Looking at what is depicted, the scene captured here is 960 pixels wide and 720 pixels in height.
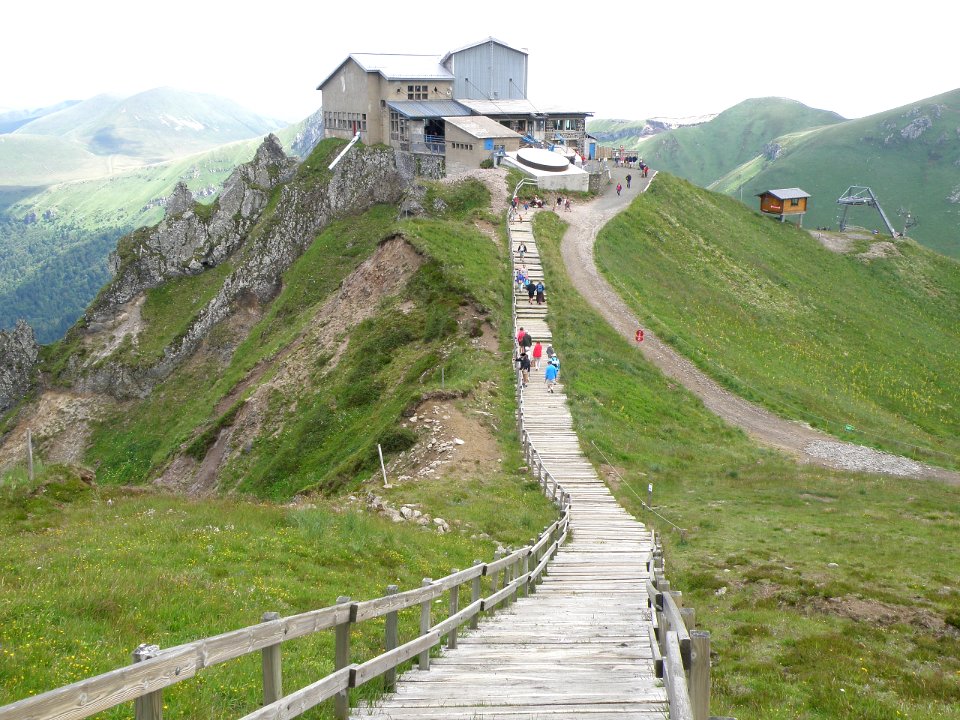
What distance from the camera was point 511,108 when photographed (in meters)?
87.8

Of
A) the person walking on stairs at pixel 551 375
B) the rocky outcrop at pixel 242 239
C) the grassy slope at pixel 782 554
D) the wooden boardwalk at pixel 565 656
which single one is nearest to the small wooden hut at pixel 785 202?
the rocky outcrop at pixel 242 239

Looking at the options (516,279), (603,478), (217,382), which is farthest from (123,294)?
(603,478)

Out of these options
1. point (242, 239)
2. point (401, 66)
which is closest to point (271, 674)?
point (242, 239)

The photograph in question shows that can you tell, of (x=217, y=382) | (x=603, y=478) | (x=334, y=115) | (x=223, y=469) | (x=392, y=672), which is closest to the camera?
(x=392, y=672)

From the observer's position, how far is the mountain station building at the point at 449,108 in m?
76.8

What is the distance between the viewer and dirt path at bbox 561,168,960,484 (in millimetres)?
35781

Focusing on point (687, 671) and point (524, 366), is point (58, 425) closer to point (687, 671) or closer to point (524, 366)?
point (524, 366)

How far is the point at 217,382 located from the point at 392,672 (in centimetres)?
5646

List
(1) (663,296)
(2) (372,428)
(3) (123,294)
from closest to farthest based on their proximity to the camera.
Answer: (2) (372,428), (1) (663,296), (3) (123,294)

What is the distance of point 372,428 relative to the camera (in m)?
34.5

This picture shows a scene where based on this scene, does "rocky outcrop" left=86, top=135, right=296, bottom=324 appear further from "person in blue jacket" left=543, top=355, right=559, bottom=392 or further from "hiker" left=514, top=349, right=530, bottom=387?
"person in blue jacket" left=543, top=355, right=559, bottom=392

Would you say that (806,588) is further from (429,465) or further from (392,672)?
(429,465)

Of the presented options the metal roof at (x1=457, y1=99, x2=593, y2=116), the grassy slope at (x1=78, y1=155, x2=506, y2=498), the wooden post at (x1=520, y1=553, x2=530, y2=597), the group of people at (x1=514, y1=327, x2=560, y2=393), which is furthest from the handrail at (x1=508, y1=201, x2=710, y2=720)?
the metal roof at (x1=457, y1=99, x2=593, y2=116)

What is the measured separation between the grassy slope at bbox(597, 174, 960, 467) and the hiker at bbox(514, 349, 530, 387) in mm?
13047
